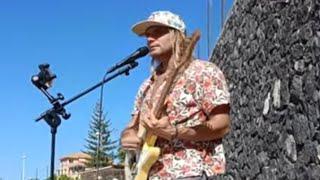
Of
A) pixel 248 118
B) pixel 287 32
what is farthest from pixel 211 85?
pixel 248 118

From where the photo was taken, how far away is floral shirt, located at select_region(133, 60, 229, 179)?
2477 mm

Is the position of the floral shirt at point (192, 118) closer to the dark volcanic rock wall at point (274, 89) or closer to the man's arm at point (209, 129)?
the man's arm at point (209, 129)

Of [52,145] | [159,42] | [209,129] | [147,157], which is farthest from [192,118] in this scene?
[52,145]

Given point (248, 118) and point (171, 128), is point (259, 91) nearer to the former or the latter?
point (248, 118)

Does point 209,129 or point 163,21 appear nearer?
point 209,129

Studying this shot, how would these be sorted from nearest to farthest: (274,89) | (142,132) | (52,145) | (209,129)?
(209,129) < (142,132) < (52,145) < (274,89)

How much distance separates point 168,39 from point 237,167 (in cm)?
386

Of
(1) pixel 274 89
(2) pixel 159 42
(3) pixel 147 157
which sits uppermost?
(1) pixel 274 89

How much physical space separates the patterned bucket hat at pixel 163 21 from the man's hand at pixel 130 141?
1.33ft

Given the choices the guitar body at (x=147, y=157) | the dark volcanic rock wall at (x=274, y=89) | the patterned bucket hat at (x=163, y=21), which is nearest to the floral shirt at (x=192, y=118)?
the guitar body at (x=147, y=157)

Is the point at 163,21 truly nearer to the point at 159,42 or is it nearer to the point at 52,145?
the point at 159,42

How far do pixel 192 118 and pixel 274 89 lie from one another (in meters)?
2.70

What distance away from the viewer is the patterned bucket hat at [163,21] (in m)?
2.62

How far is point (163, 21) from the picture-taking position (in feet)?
8.59
